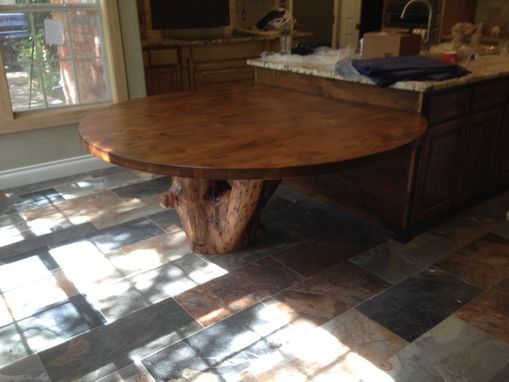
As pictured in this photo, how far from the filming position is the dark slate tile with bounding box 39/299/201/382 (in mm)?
1692

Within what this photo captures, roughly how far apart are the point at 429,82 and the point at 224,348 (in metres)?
1.52

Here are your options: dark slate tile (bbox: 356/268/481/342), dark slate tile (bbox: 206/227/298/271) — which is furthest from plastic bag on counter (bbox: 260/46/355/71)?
dark slate tile (bbox: 356/268/481/342)

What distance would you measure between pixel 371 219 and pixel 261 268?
2.53 ft

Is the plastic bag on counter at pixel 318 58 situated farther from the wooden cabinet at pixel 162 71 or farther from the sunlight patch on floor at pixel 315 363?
the sunlight patch on floor at pixel 315 363

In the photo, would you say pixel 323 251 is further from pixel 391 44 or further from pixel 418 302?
pixel 391 44

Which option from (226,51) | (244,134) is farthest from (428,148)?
(226,51)

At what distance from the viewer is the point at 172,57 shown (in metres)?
4.21

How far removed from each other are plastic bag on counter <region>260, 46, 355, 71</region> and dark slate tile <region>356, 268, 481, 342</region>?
1237mm

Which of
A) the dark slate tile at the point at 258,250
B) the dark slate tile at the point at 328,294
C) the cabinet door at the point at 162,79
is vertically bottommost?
the dark slate tile at the point at 328,294

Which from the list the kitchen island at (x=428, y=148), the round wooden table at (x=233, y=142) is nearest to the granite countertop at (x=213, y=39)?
the kitchen island at (x=428, y=148)

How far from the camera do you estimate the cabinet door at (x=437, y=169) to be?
7.91 ft

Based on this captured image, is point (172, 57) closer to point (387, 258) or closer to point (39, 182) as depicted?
point (39, 182)

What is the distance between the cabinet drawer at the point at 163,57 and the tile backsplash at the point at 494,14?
307cm

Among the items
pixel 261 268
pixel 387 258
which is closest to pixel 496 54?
pixel 387 258
